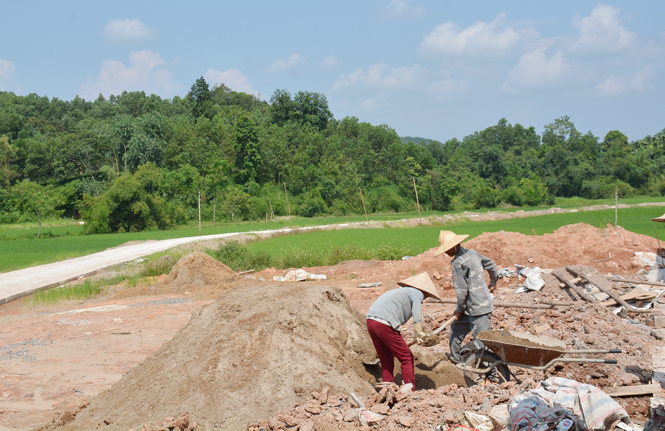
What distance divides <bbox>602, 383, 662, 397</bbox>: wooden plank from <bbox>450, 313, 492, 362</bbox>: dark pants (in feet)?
4.40

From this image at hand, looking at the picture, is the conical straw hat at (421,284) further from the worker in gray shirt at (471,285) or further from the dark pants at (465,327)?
the dark pants at (465,327)

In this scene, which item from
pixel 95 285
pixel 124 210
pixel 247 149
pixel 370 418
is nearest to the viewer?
pixel 370 418

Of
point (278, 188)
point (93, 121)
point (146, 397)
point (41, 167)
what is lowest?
point (146, 397)

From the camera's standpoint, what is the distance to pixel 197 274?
13.8m

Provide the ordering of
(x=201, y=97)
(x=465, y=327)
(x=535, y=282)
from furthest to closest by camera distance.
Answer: (x=201, y=97)
(x=535, y=282)
(x=465, y=327)

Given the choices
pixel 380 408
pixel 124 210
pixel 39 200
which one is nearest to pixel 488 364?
pixel 380 408

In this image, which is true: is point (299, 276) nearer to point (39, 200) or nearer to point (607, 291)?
point (607, 291)

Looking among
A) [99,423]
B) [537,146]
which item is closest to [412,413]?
[99,423]

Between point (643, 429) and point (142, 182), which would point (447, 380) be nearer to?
point (643, 429)

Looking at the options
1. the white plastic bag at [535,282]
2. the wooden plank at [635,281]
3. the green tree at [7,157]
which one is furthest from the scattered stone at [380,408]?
the green tree at [7,157]

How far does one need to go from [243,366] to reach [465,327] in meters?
2.61

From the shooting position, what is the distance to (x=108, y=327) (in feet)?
30.3

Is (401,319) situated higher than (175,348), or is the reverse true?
(401,319)

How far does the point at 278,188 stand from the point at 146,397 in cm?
4973
